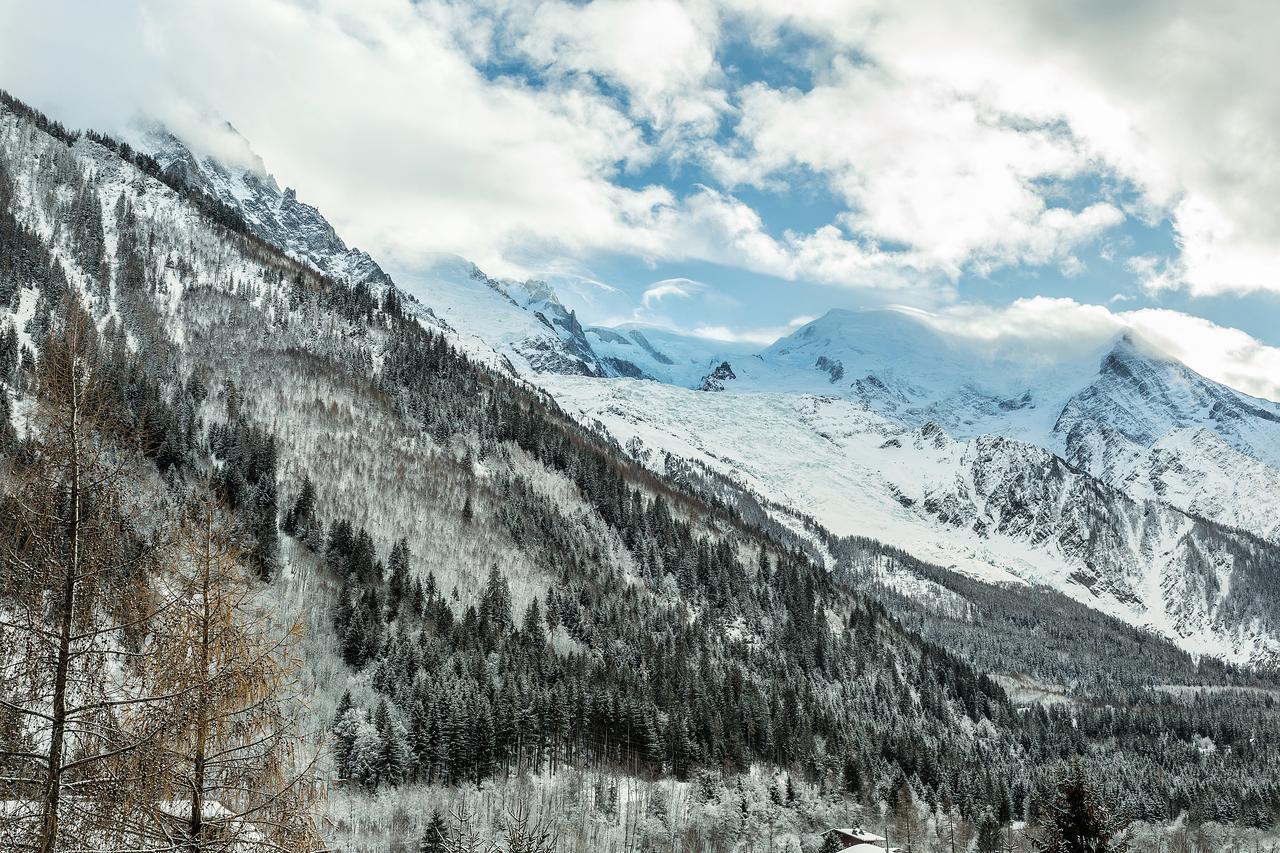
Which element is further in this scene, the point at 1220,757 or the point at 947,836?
the point at 1220,757

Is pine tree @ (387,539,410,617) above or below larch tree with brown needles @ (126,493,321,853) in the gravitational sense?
above

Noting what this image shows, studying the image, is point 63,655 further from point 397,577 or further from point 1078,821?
point 397,577

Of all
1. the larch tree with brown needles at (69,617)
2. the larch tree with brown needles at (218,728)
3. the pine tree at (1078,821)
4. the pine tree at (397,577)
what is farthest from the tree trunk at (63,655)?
the pine tree at (397,577)

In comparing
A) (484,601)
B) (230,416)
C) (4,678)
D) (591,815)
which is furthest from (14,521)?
(230,416)

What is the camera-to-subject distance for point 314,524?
15650 cm

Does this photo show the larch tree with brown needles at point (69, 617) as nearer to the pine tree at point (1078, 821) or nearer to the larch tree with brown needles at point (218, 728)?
the larch tree with brown needles at point (218, 728)

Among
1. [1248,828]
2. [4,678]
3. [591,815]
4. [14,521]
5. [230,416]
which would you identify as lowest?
[1248,828]

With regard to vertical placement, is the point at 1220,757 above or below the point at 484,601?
below

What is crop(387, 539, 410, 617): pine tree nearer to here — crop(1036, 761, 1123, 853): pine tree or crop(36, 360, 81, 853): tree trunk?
crop(1036, 761, 1123, 853): pine tree

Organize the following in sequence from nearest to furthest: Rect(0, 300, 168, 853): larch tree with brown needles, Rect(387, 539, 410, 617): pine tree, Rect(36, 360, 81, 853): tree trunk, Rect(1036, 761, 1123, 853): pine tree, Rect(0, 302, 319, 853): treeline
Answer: Rect(36, 360, 81, 853): tree trunk → Rect(0, 300, 168, 853): larch tree with brown needles → Rect(0, 302, 319, 853): treeline → Rect(1036, 761, 1123, 853): pine tree → Rect(387, 539, 410, 617): pine tree

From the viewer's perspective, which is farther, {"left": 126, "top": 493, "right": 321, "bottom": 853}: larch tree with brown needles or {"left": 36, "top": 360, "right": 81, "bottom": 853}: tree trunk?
{"left": 126, "top": 493, "right": 321, "bottom": 853}: larch tree with brown needles

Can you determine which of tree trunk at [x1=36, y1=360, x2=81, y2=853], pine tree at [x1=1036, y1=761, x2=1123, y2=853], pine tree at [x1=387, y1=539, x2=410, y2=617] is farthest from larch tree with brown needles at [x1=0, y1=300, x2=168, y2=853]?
pine tree at [x1=387, y1=539, x2=410, y2=617]

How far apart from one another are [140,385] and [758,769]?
127895 millimetres

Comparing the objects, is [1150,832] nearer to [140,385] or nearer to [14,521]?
[14,521]
